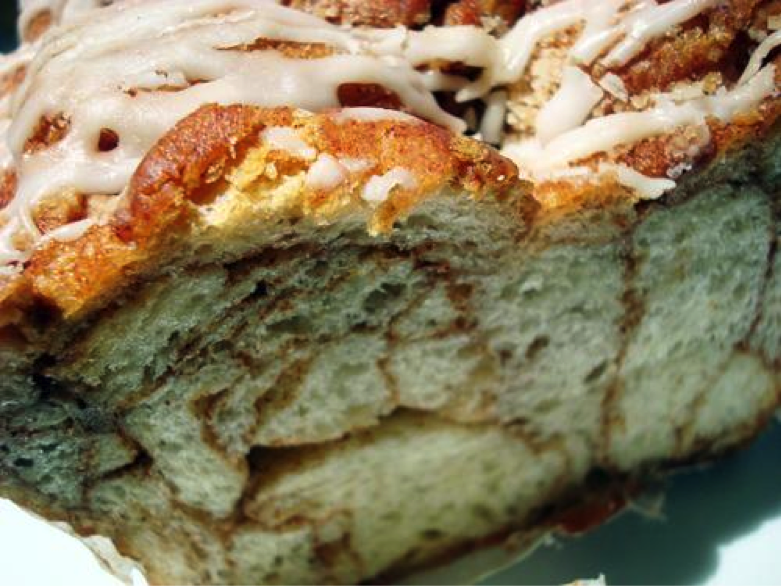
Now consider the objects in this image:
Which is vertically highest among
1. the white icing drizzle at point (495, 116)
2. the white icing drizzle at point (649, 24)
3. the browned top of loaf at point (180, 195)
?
the white icing drizzle at point (649, 24)

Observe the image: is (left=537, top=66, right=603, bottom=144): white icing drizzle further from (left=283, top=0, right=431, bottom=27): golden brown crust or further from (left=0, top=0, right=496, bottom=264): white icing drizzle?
(left=283, top=0, right=431, bottom=27): golden brown crust

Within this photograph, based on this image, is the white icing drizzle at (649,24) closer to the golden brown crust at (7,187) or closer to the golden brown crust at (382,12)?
the golden brown crust at (382,12)

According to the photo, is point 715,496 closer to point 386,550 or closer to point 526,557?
point 526,557

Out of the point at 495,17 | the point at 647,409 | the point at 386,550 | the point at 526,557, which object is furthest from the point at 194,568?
the point at 495,17

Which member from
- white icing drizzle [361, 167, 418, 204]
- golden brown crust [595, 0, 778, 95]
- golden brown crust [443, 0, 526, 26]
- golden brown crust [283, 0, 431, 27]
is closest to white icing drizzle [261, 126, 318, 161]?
white icing drizzle [361, 167, 418, 204]

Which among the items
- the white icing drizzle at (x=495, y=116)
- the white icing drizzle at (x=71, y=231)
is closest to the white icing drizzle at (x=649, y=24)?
the white icing drizzle at (x=495, y=116)
